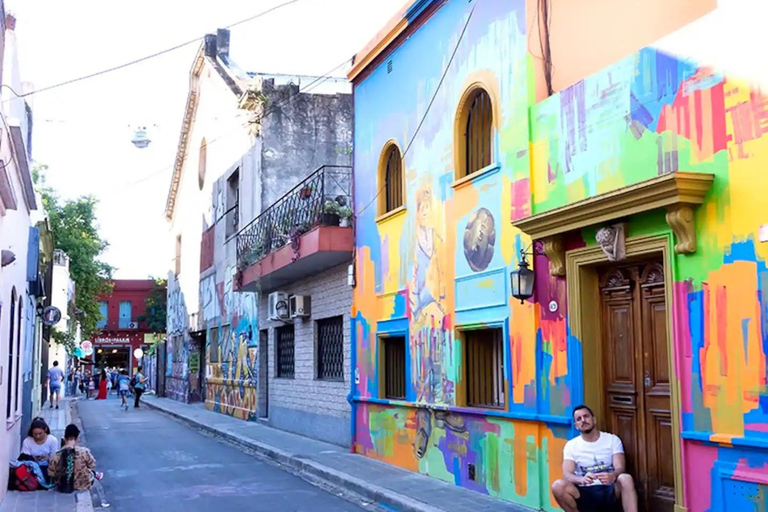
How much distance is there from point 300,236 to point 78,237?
28667mm

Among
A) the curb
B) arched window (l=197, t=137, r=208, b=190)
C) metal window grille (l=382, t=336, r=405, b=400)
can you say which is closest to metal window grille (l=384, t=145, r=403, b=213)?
metal window grille (l=382, t=336, r=405, b=400)

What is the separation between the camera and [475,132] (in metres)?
11.2

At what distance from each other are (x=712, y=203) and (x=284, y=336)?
14.4m

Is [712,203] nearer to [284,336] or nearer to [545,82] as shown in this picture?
[545,82]

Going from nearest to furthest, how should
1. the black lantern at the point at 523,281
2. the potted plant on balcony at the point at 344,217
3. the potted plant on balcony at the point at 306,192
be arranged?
the black lantern at the point at 523,281, the potted plant on balcony at the point at 344,217, the potted plant on balcony at the point at 306,192

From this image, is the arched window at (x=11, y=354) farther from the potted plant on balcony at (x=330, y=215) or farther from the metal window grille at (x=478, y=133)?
the metal window grille at (x=478, y=133)

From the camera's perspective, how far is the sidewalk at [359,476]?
9711 millimetres

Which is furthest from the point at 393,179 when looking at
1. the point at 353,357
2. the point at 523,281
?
the point at 523,281

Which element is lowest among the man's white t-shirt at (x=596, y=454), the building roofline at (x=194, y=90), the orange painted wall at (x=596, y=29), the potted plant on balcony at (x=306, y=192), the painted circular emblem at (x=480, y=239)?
the man's white t-shirt at (x=596, y=454)

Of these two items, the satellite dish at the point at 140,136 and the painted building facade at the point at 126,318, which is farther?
the painted building facade at the point at 126,318

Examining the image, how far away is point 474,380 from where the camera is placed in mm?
11000

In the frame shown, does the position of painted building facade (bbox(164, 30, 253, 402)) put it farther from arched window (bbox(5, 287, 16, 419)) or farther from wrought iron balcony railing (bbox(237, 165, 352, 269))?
arched window (bbox(5, 287, 16, 419))

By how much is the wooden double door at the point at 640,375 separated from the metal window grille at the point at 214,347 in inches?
831

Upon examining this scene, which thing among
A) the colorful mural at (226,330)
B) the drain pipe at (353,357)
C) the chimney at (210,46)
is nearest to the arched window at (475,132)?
the drain pipe at (353,357)
